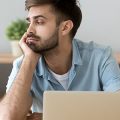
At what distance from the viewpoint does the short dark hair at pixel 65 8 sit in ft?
4.75

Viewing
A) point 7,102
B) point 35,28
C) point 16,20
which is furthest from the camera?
point 16,20

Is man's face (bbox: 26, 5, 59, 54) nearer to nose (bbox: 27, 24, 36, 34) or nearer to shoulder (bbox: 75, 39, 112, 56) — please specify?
nose (bbox: 27, 24, 36, 34)

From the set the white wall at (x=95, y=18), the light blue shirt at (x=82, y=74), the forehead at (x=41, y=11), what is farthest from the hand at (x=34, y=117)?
the white wall at (x=95, y=18)

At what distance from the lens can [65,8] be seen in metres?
1.52

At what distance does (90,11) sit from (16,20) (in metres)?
0.56

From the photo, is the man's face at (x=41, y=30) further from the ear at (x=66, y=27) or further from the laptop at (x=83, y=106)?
the laptop at (x=83, y=106)

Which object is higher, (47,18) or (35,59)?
(47,18)

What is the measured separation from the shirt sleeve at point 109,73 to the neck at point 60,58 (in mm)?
159

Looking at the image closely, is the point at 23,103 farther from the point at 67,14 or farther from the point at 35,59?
the point at 67,14

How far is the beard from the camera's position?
143 centimetres

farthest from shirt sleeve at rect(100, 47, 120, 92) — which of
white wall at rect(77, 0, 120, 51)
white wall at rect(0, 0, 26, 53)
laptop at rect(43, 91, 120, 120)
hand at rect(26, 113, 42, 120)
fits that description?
white wall at rect(0, 0, 26, 53)

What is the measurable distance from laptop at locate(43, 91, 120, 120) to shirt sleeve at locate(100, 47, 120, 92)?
591 millimetres

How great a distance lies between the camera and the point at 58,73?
59.9 inches

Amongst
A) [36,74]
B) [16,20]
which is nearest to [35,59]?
[36,74]
